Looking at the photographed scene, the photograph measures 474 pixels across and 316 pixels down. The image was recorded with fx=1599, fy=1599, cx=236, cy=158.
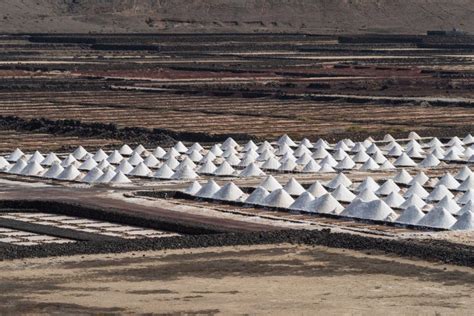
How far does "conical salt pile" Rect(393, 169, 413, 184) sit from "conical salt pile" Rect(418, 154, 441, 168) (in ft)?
11.3

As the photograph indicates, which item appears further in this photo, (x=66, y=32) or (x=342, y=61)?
(x=66, y=32)

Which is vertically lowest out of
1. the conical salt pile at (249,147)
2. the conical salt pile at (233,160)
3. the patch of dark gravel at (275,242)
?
the patch of dark gravel at (275,242)

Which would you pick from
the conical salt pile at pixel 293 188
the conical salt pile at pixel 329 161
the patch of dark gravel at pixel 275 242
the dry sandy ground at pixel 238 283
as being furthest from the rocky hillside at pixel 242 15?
the dry sandy ground at pixel 238 283

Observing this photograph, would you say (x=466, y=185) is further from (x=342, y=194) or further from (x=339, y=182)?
(x=342, y=194)

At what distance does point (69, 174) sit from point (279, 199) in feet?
22.3

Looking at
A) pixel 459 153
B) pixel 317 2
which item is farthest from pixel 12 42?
pixel 459 153

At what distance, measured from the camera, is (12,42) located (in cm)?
12988

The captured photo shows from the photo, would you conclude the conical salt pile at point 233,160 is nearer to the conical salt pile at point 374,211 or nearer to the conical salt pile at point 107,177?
the conical salt pile at point 107,177

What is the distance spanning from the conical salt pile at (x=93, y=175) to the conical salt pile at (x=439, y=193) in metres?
7.63

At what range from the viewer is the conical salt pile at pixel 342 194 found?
3003 cm

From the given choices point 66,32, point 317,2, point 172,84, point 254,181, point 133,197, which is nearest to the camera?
point 133,197

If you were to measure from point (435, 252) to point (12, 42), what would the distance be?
358ft

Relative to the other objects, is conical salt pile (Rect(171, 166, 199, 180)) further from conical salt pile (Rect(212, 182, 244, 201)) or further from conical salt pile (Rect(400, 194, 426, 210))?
conical salt pile (Rect(400, 194, 426, 210))

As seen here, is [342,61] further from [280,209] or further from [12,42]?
[280,209]
